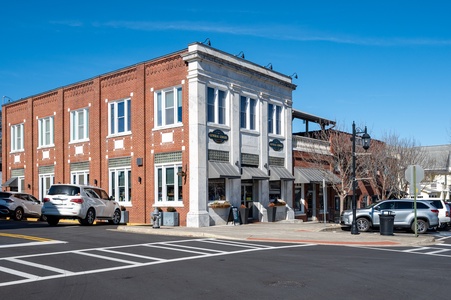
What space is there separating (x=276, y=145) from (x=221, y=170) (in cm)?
610

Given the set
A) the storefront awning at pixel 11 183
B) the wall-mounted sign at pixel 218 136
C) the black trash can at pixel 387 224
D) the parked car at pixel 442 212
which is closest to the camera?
the black trash can at pixel 387 224

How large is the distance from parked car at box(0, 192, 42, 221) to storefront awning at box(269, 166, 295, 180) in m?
13.5

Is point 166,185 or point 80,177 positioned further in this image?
point 80,177

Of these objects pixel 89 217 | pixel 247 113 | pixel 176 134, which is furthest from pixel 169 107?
pixel 89 217

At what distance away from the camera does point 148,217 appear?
2762 centimetres

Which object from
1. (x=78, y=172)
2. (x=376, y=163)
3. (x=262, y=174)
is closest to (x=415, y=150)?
(x=376, y=163)

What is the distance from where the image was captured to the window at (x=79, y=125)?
32156 millimetres

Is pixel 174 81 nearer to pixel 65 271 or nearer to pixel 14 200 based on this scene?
pixel 14 200

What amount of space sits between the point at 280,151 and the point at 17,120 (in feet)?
64.5

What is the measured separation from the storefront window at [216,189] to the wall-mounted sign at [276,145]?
16.1 ft

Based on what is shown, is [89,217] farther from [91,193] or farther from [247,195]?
[247,195]

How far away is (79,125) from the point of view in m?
32.8

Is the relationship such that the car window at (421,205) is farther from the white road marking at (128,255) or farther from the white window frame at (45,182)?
the white window frame at (45,182)

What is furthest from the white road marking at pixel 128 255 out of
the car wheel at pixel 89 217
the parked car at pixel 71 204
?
the car wheel at pixel 89 217
